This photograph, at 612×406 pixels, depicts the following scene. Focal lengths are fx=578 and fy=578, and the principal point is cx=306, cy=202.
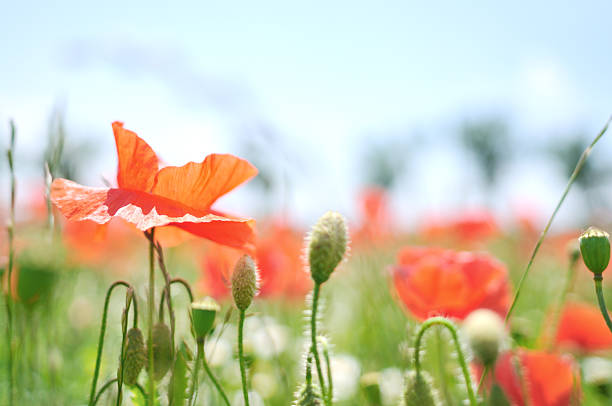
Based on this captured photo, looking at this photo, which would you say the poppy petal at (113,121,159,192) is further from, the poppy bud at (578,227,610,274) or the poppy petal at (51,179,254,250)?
the poppy bud at (578,227,610,274)

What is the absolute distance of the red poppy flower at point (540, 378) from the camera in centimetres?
77

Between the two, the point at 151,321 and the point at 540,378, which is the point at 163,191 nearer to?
the point at 151,321

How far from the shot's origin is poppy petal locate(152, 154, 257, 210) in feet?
2.22

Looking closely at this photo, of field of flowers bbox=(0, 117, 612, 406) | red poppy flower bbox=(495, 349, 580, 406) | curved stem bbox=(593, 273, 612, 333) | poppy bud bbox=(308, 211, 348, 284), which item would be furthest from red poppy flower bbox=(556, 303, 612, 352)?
poppy bud bbox=(308, 211, 348, 284)

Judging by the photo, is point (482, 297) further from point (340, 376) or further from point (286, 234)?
point (286, 234)

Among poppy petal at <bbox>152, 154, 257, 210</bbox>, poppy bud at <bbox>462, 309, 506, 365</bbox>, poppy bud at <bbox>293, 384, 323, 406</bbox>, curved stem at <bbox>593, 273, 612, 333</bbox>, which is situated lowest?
poppy bud at <bbox>293, 384, 323, 406</bbox>

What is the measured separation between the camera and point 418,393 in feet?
2.05

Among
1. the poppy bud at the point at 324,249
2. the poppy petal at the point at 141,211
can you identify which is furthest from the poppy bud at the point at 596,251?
the poppy petal at the point at 141,211

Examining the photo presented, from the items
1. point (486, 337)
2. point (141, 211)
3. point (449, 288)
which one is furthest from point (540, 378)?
point (141, 211)

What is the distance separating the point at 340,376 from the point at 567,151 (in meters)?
43.3

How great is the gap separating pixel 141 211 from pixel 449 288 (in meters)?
0.57

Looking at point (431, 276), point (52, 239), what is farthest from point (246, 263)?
point (431, 276)

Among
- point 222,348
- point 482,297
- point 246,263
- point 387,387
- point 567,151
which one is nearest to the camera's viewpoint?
point 246,263

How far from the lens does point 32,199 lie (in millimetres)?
2688
